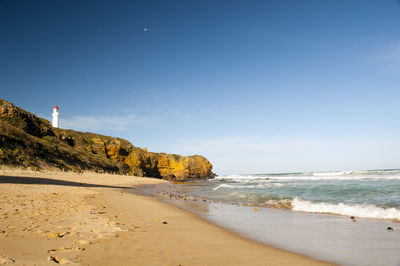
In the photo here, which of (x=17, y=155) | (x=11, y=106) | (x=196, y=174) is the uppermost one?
(x=11, y=106)

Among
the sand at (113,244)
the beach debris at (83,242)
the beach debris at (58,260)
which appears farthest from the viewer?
the beach debris at (83,242)

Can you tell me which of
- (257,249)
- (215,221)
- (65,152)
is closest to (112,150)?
(65,152)

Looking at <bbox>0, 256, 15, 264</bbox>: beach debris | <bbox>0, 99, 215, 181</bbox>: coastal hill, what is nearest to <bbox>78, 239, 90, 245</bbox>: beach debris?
<bbox>0, 256, 15, 264</bbox>: beach debris

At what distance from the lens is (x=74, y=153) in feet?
118

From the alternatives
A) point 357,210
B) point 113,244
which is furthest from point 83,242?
point 357,210

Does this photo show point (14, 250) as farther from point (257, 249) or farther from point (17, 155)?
point (17, 155)

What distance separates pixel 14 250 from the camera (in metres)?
3.36

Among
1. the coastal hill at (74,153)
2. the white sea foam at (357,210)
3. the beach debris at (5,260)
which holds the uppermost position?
the coastal hill at (74,153)

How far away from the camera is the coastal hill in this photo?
25.2 metres

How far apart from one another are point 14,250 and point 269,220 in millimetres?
7163

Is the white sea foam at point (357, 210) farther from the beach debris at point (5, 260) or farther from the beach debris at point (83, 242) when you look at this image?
the beach debris at point (5, 260)

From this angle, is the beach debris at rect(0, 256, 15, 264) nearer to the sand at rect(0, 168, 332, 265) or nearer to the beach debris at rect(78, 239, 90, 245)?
the sand at rect(0, 168, 332, 265)

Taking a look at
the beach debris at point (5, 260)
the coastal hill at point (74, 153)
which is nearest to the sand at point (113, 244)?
the beach debris at point (5, 260)

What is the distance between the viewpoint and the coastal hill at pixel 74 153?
25.2m
